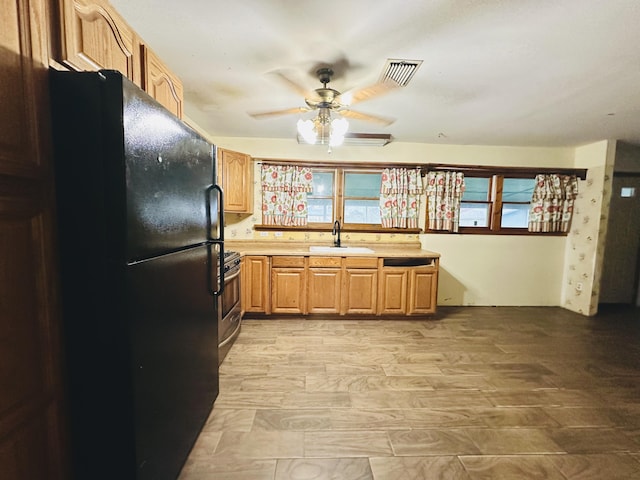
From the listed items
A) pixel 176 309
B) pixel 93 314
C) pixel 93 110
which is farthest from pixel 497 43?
pixel 93 314

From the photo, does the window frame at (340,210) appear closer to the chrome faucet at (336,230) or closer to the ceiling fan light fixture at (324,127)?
the chrome faucet at (336,230)

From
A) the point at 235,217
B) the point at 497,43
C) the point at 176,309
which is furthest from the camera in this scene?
the point at 235,217

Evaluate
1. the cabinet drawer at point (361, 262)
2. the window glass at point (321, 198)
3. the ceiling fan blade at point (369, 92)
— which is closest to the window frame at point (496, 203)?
the cabinet drawer at point (361, 262)

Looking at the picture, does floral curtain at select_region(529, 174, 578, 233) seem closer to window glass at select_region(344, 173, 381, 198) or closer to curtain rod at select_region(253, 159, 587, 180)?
curtain rod at select_region(253, 159, 587, 180)

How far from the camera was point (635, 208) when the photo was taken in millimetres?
4051

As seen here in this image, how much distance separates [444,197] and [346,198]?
1.38 metres

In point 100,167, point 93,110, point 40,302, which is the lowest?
point 40,302

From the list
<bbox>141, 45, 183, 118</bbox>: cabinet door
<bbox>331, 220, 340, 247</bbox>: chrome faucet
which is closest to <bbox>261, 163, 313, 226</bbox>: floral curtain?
<bbox>331, 220, 340, 247</bbox>: chrome faucet

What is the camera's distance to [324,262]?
3402 mm

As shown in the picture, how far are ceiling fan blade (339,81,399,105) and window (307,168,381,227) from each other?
6.11 ft

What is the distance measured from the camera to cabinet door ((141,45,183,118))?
4.80 ft

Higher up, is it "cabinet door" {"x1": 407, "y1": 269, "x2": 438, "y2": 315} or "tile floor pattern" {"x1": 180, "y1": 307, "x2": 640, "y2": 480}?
"cabinet door" {"x1": 407, "y1": 269, "x2": 438, "y2": 315}

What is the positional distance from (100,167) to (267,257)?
2.53 metres

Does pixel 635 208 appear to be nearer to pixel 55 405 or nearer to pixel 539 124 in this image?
pixel 539 124
